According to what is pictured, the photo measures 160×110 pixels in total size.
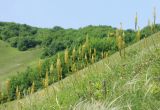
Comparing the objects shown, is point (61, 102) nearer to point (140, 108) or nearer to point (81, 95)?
point (81, 95)

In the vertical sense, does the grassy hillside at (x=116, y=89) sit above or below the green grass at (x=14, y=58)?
above

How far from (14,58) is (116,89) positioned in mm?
76931

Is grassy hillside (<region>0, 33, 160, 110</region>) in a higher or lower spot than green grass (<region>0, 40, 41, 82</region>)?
higher

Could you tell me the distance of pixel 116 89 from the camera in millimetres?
6477

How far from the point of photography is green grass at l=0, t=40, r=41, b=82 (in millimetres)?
74562

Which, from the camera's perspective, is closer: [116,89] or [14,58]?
[116,89]

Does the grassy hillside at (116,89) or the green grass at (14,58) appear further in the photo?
the green grass at (14,58)

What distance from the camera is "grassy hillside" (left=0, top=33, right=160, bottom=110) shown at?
5871 mm

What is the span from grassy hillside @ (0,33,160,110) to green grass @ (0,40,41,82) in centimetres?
6175

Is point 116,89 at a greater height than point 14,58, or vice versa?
point 116,89

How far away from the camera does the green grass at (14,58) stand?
74562 mm

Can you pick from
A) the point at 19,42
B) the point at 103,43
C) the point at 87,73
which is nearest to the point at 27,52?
the point at 19,42

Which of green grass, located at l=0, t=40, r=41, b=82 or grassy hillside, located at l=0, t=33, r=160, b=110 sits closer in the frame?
grassy hillside, located at l=0, t=33, r=160, b=110

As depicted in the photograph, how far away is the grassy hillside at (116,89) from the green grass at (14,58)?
2431 inches
